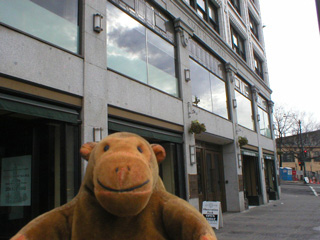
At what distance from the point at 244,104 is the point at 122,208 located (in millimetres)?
16515

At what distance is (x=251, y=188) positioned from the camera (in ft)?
60.5

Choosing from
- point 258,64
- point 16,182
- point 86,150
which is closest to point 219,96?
point 16,182

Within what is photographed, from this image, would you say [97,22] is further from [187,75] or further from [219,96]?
[219,96]

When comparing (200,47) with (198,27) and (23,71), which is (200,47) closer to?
(198,27)

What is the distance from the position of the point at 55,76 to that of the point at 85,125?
1.19 metres

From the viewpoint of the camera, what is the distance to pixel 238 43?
19.1 metres

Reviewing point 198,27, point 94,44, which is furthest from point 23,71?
point 198,27

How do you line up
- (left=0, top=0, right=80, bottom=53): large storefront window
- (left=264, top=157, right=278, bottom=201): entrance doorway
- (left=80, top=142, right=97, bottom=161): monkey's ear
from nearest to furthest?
(left=80, top=142, right=97, bottom=161): monkey's ear < (left=0, top=0, right=80, bottom=53): large storefront window < (left=264, top=157, right=278, bottom=201): entrance doorway

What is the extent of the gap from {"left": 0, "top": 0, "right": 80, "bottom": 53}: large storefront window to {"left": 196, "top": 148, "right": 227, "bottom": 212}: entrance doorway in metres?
7.81

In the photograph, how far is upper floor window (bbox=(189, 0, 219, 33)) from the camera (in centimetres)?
1382

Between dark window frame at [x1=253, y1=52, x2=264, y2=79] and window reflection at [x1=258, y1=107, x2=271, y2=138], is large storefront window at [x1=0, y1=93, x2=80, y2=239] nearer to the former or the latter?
window reflection at [x1=258, y1=107, x2=271, y2=138]

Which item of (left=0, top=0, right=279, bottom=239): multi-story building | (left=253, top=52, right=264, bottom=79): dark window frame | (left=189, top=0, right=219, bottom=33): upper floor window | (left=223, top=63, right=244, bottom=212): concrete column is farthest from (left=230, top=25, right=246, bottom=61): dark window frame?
(left=0, top=0, right=279, bottom=239): multi-story building

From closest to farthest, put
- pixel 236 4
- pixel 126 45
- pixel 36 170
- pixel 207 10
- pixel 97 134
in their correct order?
pixel 36 170, pixel 97 134, pixel 126 45, pixel 207 10, pixel 236 4

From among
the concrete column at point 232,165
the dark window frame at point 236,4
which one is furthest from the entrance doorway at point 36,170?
the dark window frame at point 236,4
